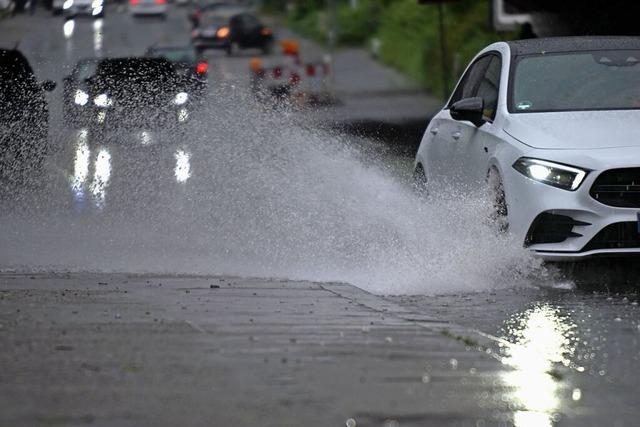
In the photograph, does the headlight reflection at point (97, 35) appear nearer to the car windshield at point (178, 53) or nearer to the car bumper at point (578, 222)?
the car windshield at point (178, 53)

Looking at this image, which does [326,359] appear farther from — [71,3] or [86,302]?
[71,3]

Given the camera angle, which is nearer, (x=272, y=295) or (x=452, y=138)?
(x=272, y=295)

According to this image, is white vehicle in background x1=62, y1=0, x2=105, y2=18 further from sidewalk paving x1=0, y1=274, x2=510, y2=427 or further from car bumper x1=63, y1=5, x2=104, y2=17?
sidewalk paving x1=0, y1=274, x2=510, y2=427

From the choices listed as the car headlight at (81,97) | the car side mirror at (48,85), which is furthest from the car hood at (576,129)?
the car headlight at (81,97)

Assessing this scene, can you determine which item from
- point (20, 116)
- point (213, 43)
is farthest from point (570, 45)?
point (213, 43)

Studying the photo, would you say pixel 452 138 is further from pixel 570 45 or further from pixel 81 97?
pixel 81 97

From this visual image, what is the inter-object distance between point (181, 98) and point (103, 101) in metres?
0.83

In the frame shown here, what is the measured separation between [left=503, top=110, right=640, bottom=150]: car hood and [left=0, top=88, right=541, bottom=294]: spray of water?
608 mm

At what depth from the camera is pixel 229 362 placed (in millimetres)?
6727

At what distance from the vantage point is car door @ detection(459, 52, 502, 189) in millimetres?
10602

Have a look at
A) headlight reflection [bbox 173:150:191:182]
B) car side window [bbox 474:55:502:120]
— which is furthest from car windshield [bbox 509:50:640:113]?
headlight reflection [bbox 173:150:191:182]

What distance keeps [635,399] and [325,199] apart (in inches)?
246

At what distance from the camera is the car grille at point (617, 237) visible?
9.66 m

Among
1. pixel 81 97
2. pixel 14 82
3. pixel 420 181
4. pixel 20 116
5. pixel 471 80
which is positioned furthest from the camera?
pixel 81 97
